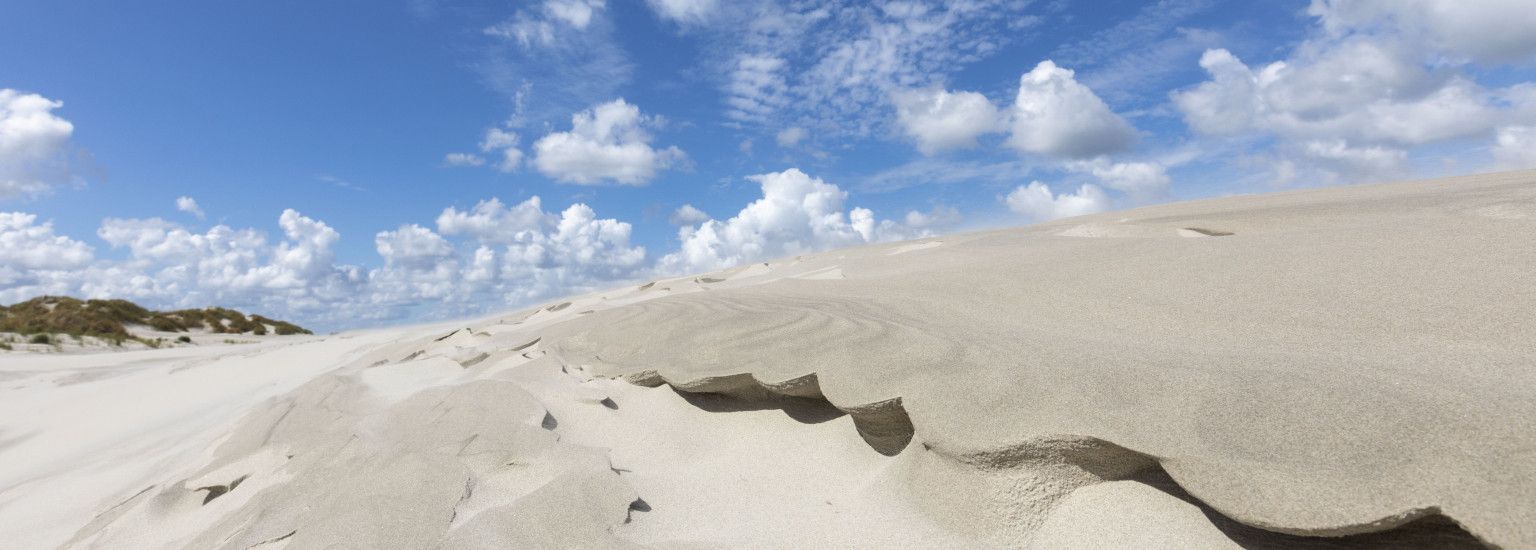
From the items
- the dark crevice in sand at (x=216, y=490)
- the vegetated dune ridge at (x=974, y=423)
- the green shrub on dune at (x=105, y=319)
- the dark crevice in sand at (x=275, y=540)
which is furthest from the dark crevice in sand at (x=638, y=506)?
the green shrub on dune at (x=105, y=319)

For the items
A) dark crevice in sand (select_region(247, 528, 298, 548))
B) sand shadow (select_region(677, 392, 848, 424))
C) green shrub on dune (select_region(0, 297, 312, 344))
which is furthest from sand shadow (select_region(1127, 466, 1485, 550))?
green shrub on dune (select_region(0, 297, 312, 344))

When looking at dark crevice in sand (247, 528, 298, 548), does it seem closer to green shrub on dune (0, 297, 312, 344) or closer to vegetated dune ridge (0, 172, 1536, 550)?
vegetated dune ridge (0, 172, 1536, 550)

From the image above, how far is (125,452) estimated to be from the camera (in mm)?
4227

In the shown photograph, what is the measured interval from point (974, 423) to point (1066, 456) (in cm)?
23

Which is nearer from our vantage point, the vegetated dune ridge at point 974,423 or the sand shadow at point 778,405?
the vegetated dune ridge at point 974,423

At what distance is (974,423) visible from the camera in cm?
166

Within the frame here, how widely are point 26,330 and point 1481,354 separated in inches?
776

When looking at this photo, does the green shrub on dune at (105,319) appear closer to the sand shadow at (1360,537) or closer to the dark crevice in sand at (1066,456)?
the dark crevice in sand at (1066,456)

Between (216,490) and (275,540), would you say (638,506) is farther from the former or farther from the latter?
(216,490)

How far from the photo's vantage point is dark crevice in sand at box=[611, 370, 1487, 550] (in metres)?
1.09

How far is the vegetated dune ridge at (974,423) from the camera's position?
1268 millimetres

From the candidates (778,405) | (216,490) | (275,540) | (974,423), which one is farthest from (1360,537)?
(216,490)

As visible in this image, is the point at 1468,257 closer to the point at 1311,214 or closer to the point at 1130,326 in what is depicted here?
the point at 1130,326

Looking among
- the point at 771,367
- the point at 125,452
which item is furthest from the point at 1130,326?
the point at 125,452
